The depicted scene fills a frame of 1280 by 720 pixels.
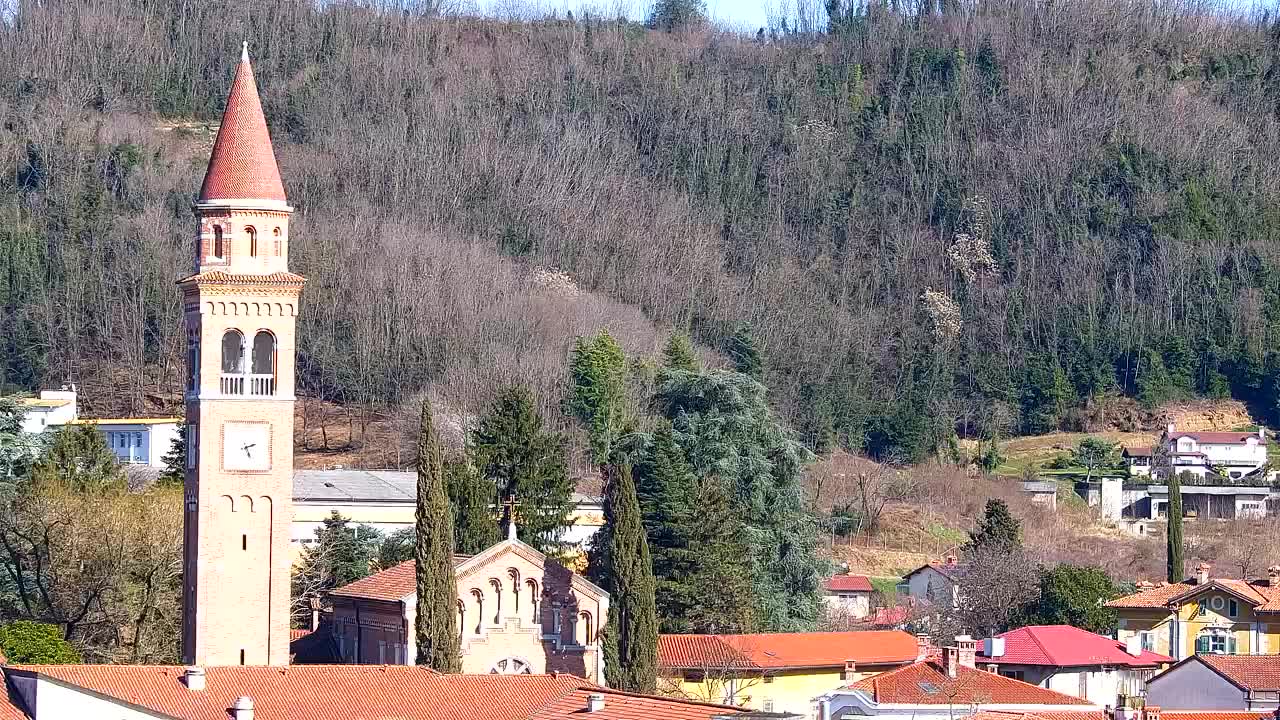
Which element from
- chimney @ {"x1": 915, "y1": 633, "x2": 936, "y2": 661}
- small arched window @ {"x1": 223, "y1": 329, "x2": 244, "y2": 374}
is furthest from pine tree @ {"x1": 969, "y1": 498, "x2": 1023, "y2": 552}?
small arched window @ {"x1": 223, "y1": 329, "x2": 244, "y2": 374}

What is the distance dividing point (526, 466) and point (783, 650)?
364 inches

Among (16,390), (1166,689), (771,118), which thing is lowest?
(1166,689)

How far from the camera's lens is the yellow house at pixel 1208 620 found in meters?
62.2

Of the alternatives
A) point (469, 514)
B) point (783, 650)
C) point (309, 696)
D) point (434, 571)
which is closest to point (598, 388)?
point (469, 514)

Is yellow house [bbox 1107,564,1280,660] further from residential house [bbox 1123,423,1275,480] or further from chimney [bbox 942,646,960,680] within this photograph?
residential house [bbox 1123,423,1275,480]

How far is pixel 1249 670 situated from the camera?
49.1 metres

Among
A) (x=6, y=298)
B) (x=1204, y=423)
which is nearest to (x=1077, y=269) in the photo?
(x=1204, y=423)

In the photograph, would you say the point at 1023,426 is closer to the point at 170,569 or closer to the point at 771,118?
the point at 771,118

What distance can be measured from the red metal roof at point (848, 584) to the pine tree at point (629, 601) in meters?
21.4

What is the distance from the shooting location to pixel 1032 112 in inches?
5172

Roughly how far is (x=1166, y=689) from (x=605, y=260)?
65.6 m

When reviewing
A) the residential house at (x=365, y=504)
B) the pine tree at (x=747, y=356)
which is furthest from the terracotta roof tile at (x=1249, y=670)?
the pine tree at (x=747, y=356)

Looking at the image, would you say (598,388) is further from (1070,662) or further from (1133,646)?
(1070,662)

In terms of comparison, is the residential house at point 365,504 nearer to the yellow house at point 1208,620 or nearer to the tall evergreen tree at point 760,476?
the tall evergreen tree at point 760,476
